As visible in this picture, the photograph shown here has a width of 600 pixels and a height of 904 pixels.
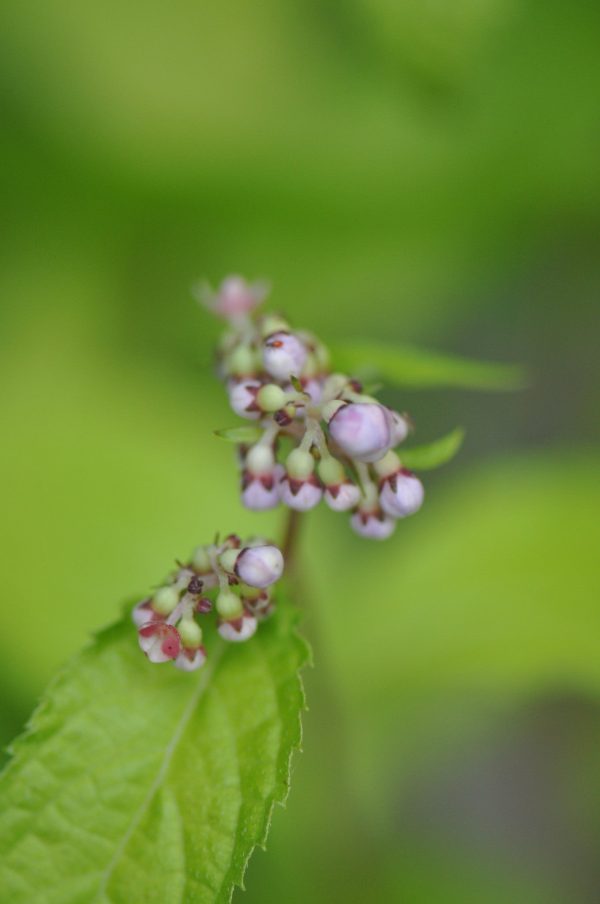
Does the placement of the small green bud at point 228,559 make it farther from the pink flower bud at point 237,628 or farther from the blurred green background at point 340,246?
the blurred green background at point 340,246

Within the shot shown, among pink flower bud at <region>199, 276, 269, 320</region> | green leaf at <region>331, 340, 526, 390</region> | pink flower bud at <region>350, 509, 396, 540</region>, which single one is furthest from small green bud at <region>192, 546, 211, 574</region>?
pink flower bud at <region>199, 276, 269, 320</region>

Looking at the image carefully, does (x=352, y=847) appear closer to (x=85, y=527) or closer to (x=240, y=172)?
(x=85, y=527)

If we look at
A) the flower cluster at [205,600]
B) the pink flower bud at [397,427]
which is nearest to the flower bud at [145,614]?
the flower cluster at [205,600]

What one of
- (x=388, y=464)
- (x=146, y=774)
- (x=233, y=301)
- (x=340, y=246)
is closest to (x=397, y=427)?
→ (x=388, y=464)

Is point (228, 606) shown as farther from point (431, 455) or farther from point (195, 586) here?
point (431, 455)

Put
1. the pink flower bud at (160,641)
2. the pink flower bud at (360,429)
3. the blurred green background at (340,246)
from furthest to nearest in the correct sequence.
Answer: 1. the blurred green background at (340,246)
2. the pink flower bud at (160,641)
3. the pink flower bud at (360,429)

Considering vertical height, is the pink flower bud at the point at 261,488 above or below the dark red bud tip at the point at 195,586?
above
